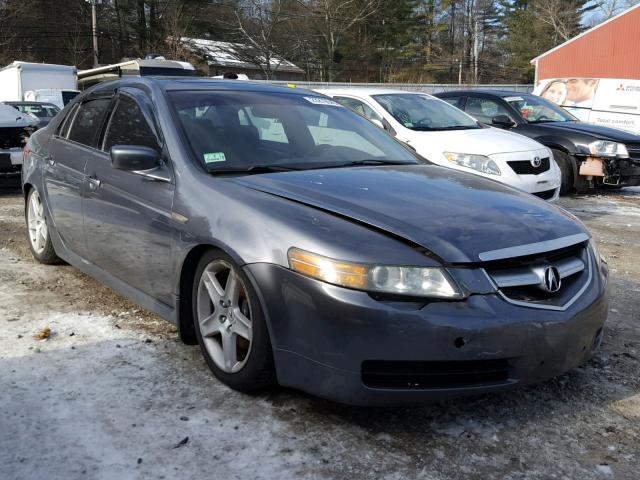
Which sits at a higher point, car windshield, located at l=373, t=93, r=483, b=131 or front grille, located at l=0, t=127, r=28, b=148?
car windshield, located at l=373, t=93, r=483, b=131

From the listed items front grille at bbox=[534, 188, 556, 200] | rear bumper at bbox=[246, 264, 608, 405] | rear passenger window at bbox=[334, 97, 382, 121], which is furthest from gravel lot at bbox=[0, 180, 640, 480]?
rear passenger window at bbox=[334, 97, 382, 121]

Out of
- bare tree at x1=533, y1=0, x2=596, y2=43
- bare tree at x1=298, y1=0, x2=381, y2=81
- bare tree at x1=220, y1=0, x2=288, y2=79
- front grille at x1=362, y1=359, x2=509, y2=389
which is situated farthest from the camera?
bare tree at x1=533, y1=0, x2=596, y2=43

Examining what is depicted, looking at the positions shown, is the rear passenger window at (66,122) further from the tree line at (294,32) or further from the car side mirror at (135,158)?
the tree line at (294,32)

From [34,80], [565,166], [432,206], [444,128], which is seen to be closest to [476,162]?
[444,128]

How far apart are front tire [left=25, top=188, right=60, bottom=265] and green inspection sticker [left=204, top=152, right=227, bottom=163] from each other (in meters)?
2.13

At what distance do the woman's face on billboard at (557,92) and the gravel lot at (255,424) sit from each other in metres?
12.0

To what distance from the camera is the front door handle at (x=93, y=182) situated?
13.3ft

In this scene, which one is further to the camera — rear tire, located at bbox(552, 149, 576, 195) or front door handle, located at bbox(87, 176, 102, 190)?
rear tire, located at bbox(552, 149, 576, 195)

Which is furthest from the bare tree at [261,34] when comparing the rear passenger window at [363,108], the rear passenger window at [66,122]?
the rear passenger window at [66,122]

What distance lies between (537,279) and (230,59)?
46.8 metres

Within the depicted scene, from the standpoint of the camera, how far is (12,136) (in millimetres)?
9141

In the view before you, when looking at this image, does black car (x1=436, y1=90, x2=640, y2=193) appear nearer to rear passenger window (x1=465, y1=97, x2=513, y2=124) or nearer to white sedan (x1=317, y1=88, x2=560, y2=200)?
rear passenger window (x1=465, y1=97, x2=513, y2=124)

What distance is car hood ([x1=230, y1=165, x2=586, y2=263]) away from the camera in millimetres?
2746

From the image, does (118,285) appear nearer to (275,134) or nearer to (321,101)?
(275,134)
